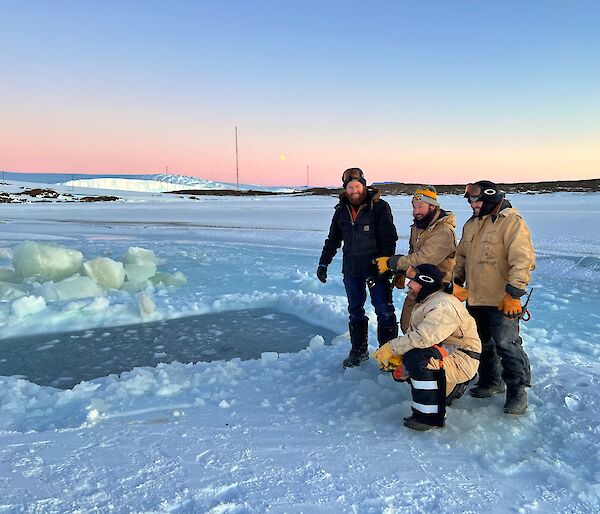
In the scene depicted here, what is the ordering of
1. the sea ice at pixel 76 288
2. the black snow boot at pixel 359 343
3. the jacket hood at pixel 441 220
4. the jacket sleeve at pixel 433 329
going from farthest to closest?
the sea ice at pixel 76 288 < the black snow boot at pixel 359 343 < the jacket hood at pixel 441 220 < the jacket sleeve at pixel 433 329

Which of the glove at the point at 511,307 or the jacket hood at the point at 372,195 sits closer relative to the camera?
the glove at the point at 511,307

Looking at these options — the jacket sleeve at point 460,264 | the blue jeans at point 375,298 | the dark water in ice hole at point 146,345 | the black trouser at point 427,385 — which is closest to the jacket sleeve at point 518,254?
the jacket sleeve at point 460,264

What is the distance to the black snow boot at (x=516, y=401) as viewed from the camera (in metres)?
3.17

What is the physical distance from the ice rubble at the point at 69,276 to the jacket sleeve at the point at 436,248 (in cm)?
529

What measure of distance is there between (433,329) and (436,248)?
2.61 feet

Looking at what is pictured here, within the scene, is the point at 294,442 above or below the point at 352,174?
below

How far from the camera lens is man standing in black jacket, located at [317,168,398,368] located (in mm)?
3908

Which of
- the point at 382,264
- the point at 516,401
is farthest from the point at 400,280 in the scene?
the point at 516,401

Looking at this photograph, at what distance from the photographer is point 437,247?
3.53 meters

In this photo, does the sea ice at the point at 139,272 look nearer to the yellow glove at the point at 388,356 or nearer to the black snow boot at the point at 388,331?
the black snow boot at the point at 388,331

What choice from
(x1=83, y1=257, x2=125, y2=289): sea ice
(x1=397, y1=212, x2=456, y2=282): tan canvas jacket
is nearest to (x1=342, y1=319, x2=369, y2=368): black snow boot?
(x1=397, y1=212, x2=456, y2=282): tan canvas jacket

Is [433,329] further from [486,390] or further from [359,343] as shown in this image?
[359,343]

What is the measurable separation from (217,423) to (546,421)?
6.85 feet

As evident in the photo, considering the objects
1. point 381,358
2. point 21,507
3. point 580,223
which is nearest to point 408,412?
point 381,358
